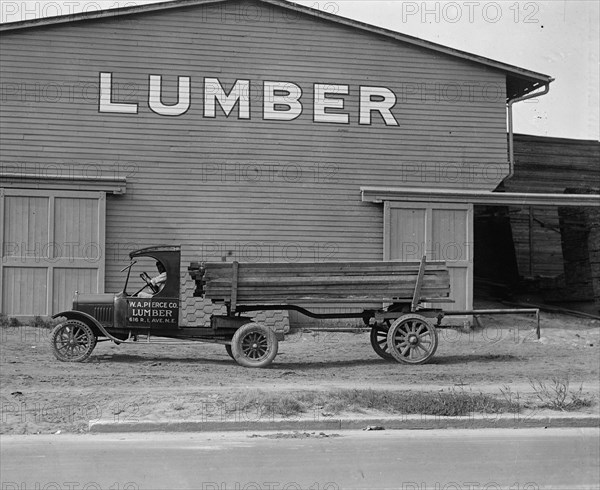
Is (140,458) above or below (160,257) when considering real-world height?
below

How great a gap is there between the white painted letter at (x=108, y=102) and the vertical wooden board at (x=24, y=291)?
4058mm

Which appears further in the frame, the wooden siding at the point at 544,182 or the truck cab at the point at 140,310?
the wooden siding at the point at 544,182

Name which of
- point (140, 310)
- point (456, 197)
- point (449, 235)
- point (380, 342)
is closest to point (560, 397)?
point (380, 342)

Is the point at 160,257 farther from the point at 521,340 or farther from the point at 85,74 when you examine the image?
the point at 521,340

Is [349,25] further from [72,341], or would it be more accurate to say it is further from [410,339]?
[72,341]

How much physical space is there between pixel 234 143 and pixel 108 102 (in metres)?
3.12

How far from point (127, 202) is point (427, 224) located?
7261 millimetres

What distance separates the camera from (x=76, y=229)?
18359 millimetres

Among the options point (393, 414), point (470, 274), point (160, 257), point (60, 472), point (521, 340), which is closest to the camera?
point (60, 472)

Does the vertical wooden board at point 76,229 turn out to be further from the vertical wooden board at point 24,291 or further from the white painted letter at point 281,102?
the white painted letter at point 281,102

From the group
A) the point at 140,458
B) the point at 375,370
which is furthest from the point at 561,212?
the point at 140,458

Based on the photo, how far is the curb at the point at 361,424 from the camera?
30.4 feet

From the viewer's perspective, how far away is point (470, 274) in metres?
19.8

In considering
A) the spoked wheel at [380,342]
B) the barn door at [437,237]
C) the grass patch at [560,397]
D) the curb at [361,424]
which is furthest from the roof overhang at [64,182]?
A: the grass patch at [560,397]
